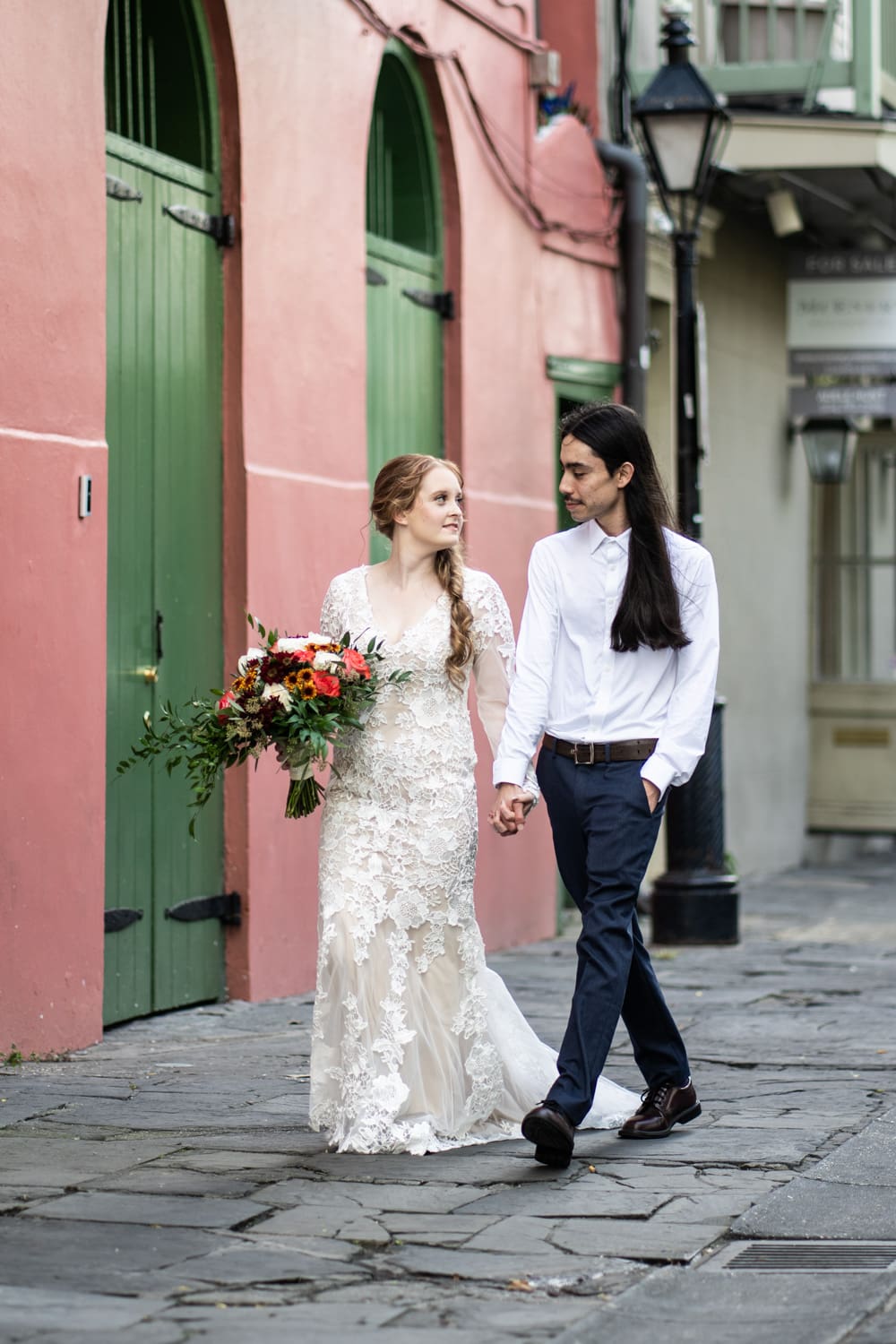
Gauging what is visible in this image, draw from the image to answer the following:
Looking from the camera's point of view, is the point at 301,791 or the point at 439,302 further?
the point at 439,302

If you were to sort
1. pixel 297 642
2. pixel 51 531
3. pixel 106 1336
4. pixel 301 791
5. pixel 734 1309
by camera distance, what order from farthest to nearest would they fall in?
pixel 51 531 → pixel 301 791 → pixel 297 642 → pixel 734 1309 → pixel 106 1336

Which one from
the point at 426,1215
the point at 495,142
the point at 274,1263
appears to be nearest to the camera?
the point at 274,1263

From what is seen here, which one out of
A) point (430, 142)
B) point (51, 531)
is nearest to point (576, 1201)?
point (51, 531)

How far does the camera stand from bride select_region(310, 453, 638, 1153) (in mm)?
6039

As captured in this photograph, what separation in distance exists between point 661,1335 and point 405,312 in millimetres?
7036

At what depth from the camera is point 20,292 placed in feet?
23.9

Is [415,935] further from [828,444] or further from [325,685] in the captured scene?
[828,444]

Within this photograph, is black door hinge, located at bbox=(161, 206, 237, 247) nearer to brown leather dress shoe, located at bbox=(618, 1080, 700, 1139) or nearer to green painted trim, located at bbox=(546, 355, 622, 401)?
green painted trim, located at bbox=(546, 355, 622, 401)

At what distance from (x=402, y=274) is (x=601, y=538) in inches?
189

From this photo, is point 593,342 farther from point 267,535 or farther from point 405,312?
point 267,535

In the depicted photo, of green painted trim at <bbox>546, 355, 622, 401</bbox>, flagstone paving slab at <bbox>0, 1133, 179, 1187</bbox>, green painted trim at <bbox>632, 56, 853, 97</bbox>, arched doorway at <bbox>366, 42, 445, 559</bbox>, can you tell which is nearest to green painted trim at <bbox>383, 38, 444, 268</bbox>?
arched doorway at <bbox>366, 42, 445, 559</bbox>

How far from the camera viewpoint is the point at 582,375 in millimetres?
12094

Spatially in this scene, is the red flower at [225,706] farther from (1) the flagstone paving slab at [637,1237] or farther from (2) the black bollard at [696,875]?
(2) the black bollard at [696,875]

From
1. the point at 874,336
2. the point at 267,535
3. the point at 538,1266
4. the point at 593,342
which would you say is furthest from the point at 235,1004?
the point at 874,336
